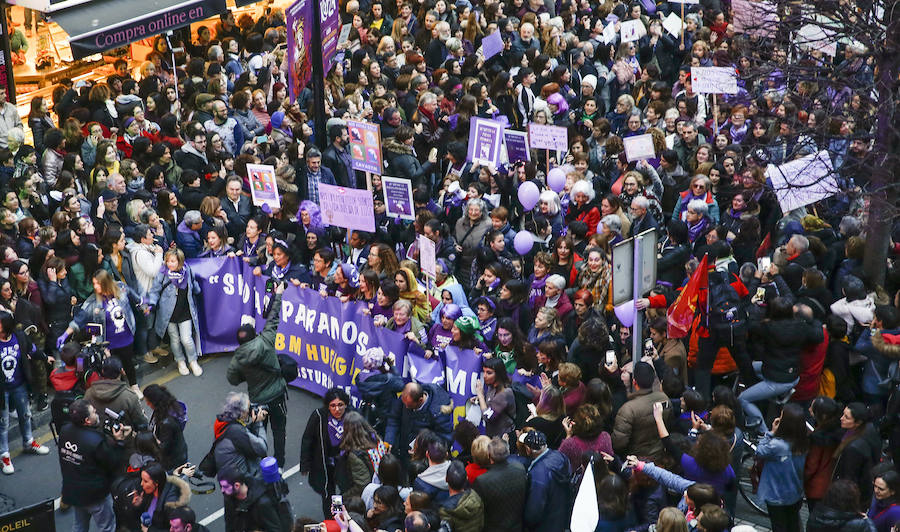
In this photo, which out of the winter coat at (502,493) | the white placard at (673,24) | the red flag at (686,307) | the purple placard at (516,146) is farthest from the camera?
the white placard at (673,24)

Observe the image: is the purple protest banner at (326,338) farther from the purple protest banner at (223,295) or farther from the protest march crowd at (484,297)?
the purple protest banner at (223,295)

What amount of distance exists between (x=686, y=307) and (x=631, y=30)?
10.1 metres

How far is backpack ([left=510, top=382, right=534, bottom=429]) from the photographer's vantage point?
10.4 metres

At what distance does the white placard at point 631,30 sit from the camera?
20.0 metres

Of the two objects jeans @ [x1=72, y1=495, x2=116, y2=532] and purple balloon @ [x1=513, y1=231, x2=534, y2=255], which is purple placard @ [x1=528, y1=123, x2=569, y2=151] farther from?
jeans @ [x1=72, y1=495, x2=116, y2=532]

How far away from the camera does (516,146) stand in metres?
15.5

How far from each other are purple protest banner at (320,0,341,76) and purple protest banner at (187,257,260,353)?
3.21m

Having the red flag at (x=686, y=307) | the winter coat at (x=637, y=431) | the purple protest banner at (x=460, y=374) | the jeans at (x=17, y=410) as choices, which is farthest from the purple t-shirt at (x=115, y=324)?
the red flag at (x=686, y=307)

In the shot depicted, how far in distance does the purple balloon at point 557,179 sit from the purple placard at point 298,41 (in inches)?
137

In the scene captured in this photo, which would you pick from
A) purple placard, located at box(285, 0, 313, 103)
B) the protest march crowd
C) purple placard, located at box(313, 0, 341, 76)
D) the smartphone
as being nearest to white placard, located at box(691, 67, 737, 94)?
the protest march crowd

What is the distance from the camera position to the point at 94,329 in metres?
12.0

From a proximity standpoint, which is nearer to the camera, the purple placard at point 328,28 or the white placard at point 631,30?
the purple placard at point 328,28

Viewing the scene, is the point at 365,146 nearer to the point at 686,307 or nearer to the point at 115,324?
the point at 115,324

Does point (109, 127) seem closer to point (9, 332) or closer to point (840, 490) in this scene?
point (9, 332)
